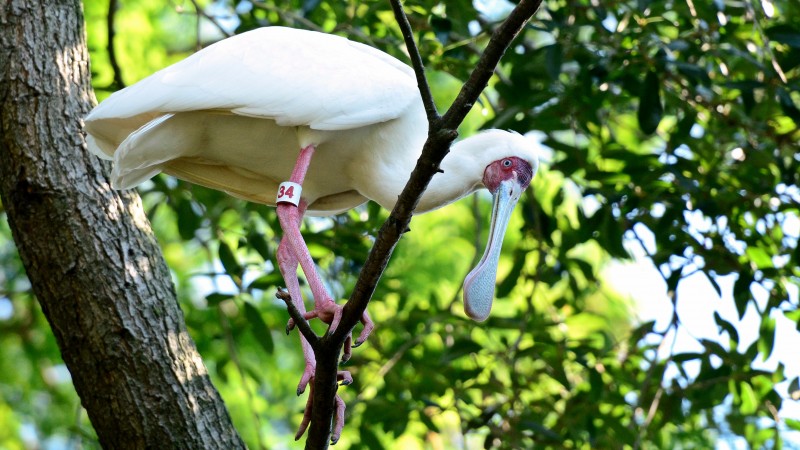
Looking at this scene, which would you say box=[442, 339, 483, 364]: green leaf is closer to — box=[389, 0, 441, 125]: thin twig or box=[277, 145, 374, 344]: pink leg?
box=[277, 145, 374, 344]: pink leg

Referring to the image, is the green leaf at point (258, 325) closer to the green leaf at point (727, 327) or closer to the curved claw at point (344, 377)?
the curved claw at point (344, 377)

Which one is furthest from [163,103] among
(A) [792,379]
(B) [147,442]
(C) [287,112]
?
(A) [792,379]

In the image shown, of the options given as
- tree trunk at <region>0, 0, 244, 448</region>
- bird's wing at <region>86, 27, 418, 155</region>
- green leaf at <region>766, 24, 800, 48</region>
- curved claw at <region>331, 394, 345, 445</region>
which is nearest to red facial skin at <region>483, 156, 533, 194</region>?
bird's wing at <region>86, 27, 418, 155</region>

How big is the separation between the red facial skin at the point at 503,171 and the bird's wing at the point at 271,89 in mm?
429

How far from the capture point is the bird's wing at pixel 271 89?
3.92 meters

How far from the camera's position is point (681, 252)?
534 cm

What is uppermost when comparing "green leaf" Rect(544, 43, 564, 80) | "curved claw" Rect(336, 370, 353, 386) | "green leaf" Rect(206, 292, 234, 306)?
"green leaf" Rect(206, 292, 234, 306)

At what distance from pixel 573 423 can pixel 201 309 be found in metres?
2.89

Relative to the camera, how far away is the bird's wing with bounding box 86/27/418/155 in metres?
3.92

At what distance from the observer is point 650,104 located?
16.8 feet

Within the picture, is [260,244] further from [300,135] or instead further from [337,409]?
[337,409]

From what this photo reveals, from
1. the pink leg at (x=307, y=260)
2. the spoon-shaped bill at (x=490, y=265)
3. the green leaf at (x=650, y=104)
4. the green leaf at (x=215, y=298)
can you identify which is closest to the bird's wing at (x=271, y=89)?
the pink leg at (x=307, y=260)

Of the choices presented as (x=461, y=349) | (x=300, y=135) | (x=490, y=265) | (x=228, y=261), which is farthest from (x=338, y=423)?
(x=461, y=349)

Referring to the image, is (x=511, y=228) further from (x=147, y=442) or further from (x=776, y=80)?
(x=147, y=442)
